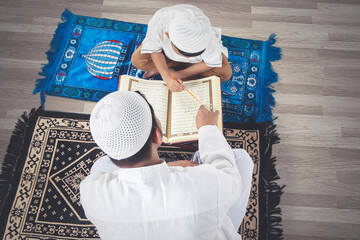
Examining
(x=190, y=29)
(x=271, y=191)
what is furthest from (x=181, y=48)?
(x=271, y=191)

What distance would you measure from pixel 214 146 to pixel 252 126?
72 cm

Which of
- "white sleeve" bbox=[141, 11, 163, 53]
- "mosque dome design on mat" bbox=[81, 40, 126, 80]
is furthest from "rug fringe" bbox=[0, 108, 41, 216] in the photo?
"white sleeve" bbox=[141, 11, 163, 53]

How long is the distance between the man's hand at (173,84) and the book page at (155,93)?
3 cm

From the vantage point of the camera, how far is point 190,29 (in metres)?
1.00

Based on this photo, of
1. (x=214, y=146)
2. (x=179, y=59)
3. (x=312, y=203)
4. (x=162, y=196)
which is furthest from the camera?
(x=312, y=203)

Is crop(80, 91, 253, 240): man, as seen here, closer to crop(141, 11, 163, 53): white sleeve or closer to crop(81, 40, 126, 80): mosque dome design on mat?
crop(141, 11, 163, 53): white sleeve

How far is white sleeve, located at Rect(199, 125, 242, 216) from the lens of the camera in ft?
2.53

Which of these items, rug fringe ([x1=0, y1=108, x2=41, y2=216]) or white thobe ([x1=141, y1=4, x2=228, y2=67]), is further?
rug fringe ([x1=0, y1=108, x2=41, y2=216])

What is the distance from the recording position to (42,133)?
1.55 meters

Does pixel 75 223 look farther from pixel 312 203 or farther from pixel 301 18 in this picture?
pixel 301 18

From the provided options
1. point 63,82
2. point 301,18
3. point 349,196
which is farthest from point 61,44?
point 349,196

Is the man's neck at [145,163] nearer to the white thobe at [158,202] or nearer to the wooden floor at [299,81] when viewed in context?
the white thobe at [158,202]

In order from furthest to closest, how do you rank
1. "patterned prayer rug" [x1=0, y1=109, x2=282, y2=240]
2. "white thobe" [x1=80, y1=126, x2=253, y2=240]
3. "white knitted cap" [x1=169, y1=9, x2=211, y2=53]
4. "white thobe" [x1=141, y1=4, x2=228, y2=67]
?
1. "patterned prayer rug" [x1=0, y1=109, x2=282, y2=240]
2. "white thobe" [x1=141, y1=4, x2=228, y2=67]
3. "white knitted cap" [x1=169, y1=9, x2=211, y2=53]
4. "white thobe" [x1=80, y1=126, x2=253, y2=240]

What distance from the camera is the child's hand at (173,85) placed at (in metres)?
1.27
